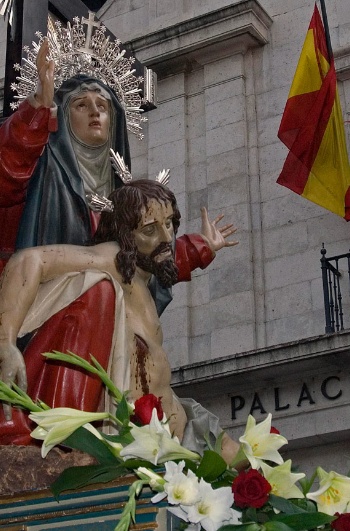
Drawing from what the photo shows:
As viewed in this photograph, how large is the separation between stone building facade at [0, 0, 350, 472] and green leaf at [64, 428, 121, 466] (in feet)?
24.9

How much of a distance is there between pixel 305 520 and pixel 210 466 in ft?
1.15

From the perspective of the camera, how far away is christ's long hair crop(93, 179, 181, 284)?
586cm

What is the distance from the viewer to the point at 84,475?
3.95 m

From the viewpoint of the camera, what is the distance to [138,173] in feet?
47.2

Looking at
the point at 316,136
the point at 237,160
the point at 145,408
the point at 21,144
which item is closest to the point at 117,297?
the point at 21,144

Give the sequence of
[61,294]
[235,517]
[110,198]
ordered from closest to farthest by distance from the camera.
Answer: [235,517], [61,294], [110,198]

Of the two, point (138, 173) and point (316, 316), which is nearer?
point (316, 316)

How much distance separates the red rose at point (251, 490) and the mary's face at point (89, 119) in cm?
323

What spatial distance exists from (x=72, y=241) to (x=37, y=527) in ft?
7.50

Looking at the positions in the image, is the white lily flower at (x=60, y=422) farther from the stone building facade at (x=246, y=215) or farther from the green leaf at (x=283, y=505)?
the stone building facade at (x=246, y=215)

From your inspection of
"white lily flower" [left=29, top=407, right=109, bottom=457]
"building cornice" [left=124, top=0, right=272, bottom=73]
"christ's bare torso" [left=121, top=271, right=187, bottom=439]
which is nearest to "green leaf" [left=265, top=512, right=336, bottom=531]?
"white lily flower" [left=29, top=407, right=109, bottom=457]

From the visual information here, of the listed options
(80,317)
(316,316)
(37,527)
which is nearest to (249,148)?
(316,316)

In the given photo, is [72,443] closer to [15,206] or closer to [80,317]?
[80,317]

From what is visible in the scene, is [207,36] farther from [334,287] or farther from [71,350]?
[71,350]
